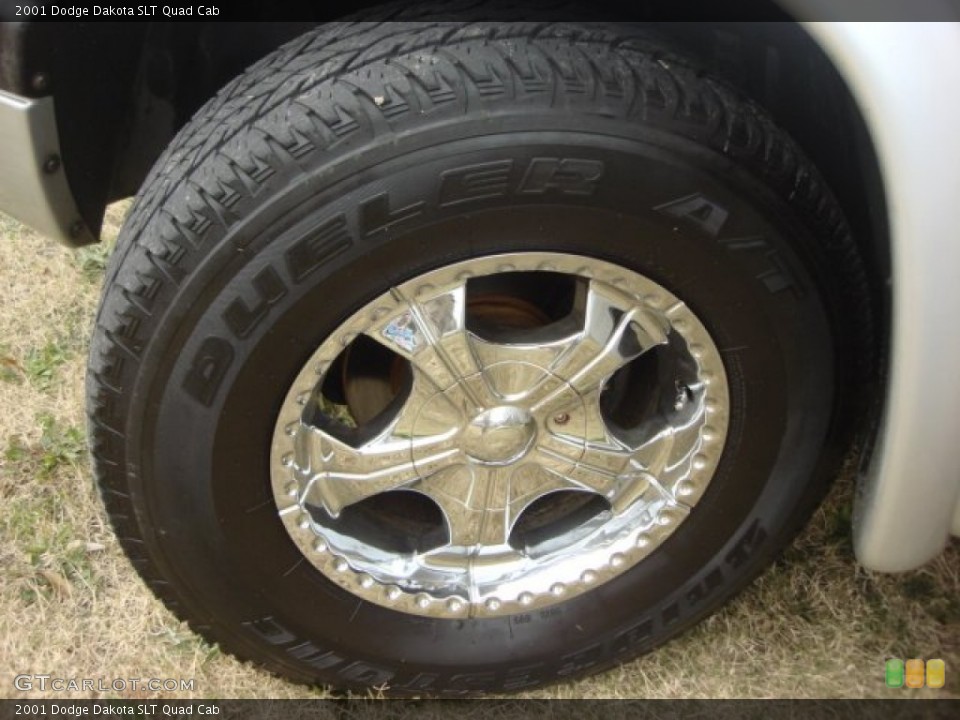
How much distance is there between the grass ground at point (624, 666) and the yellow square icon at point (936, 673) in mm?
19

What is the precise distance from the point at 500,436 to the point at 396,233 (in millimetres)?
490

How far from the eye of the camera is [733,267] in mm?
1708

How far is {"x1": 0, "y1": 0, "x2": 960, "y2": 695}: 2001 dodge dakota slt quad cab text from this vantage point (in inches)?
61.3

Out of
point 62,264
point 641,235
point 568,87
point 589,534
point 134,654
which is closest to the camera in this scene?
point 568,87

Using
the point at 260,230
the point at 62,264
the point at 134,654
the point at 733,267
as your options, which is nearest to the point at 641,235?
the point at 733,267

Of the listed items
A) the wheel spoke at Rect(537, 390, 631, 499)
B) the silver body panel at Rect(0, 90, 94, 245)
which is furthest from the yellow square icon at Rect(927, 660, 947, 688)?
the silver body panel at Rect(0, 90, 94, 245)

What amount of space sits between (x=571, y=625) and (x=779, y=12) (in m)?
1.23

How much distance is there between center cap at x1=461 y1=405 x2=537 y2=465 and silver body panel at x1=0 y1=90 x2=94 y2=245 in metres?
0.78

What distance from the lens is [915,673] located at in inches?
90.7

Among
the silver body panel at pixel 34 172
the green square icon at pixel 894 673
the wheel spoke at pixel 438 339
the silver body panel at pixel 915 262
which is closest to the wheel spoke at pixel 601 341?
the wheel spoke at pixel 438 339

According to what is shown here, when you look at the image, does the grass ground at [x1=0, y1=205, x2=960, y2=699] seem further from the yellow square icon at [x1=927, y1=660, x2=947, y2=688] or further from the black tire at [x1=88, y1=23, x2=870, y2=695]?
the black tire at [x1=88, y1=23, x2=870, y2=695]

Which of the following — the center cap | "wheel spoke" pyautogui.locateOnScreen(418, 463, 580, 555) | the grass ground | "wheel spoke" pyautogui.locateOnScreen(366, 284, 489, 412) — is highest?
"wheel spoke" pyautogui.locateOnScreen(366, 284, 489, 412)

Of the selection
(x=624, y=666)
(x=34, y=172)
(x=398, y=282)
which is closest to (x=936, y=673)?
(x=624, y=666)

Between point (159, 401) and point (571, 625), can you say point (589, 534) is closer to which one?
point (571, 625)
